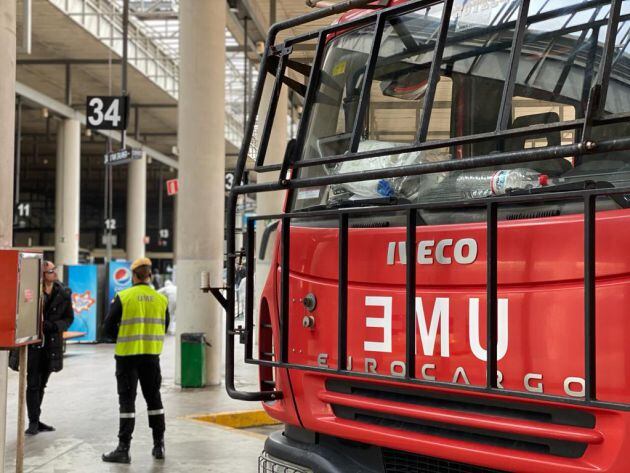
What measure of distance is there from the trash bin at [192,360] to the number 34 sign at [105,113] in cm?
502

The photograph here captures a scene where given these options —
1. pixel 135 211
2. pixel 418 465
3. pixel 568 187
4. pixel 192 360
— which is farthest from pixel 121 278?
pixel 568 187

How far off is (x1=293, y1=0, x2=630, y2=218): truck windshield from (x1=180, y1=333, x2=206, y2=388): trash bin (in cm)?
894

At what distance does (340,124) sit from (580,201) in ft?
5.35

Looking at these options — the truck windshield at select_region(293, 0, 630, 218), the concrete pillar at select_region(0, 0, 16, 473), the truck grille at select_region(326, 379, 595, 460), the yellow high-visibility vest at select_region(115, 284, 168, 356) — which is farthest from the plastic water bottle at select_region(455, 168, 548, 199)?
the yellow high-visibility vest at select_region(115, 284, 168, 356)

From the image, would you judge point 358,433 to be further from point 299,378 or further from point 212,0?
point 212,0

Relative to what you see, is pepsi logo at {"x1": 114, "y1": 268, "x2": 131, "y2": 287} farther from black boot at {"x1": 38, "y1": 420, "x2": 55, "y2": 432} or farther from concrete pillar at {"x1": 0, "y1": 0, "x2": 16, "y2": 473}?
concrete pillar at {"x1": 0, "y1": 0, "x2": 16, "y2": 473}

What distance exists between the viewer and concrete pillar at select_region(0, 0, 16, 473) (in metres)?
6.68

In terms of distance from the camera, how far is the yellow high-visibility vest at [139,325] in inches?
329

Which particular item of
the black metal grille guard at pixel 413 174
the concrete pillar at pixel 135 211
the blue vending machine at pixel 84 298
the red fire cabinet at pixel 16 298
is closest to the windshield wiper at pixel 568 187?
the black metal grille guard at pixel 413 174

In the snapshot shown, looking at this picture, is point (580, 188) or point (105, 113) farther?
point (105, 113)

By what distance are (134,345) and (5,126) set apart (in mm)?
2505

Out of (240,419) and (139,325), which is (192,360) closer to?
(240,419)

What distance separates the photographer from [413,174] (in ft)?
12.5

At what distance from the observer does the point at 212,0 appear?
13664mm
